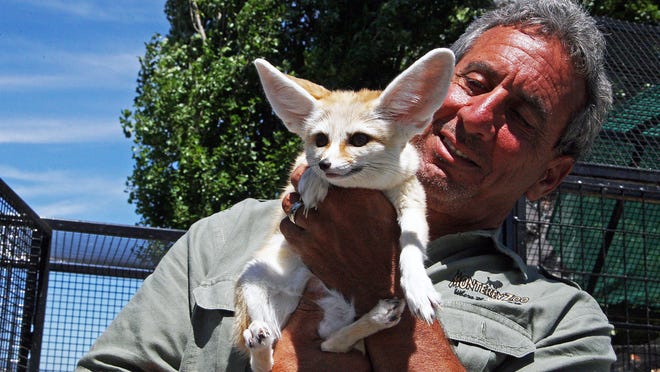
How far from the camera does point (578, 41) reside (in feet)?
12.3

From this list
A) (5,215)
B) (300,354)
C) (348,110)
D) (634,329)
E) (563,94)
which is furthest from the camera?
(634,329)

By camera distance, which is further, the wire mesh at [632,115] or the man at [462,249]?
the wire mesh at [632,115]

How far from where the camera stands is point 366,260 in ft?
8.91

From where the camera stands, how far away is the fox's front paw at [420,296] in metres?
2.46

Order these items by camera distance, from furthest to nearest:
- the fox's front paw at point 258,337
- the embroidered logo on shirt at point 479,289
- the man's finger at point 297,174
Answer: the embroidered logo on shirt at point 479,289
the man's finger at point 297,174
the fox's front paw at point 258,337

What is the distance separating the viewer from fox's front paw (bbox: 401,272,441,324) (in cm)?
246

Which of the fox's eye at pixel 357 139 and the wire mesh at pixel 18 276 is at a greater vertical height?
the fox's eye at pixel 357 139

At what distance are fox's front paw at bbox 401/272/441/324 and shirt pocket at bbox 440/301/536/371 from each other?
1.54ft

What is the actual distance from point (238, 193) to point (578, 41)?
9.28 meters

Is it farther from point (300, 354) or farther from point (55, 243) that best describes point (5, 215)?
point (300, 354)

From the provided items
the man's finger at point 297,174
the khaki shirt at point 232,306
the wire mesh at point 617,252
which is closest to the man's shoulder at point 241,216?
the khaki shirt at point 232,306

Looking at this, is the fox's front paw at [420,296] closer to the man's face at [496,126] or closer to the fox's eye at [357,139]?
the fox's eye at [357,139]

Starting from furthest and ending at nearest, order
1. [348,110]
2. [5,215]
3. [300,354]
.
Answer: [5,215] → [348,110] → [300,354]

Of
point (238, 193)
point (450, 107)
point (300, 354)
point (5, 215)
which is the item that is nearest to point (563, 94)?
point (450, 107)
